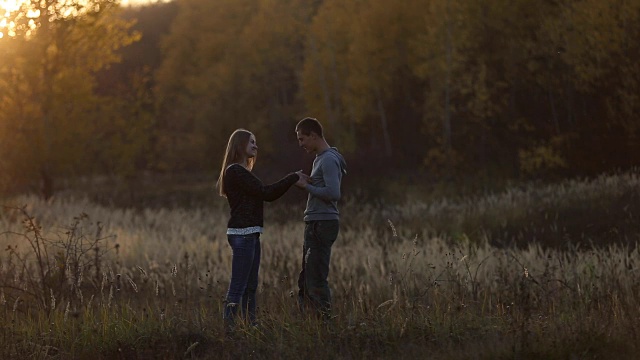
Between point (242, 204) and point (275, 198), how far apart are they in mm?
281

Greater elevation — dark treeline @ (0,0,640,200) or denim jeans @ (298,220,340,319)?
dark treeline @ (0,0,640,200)

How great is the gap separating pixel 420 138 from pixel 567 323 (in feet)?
97.1

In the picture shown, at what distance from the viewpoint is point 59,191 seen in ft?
113

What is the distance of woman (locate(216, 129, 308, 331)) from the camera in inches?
253

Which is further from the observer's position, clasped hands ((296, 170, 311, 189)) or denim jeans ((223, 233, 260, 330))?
denim jeans ((223, 233, 260, 330))

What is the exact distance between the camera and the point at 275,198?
6.44 meters

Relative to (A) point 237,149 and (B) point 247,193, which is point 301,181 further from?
(A) point 237,149

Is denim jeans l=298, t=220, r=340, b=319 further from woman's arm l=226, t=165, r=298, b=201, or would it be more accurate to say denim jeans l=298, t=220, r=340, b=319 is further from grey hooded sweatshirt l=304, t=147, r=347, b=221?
woman's arm l=226, t=165, r=298, b=201

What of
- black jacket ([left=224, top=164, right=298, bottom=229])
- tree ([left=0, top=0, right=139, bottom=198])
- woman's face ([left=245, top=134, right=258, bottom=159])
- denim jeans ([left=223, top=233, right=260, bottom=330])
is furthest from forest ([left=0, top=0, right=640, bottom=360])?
woman's face ([left=245, top=134, right=258, bottom=159])

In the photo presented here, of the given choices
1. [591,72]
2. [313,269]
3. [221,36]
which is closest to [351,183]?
[591,72]

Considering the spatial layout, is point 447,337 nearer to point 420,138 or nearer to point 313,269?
point 313,269

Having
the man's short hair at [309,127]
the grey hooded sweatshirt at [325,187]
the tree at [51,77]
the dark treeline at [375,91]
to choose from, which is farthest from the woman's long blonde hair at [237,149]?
the dark treeline at [375,91]

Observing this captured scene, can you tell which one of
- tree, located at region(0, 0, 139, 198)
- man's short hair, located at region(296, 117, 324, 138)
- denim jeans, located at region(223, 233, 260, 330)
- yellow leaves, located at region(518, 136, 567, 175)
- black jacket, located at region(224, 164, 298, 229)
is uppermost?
tree, located at region(0, 0, 139, 198)

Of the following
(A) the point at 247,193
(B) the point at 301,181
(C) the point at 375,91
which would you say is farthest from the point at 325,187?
(C) the point at 375,91
